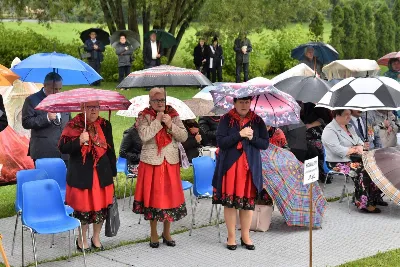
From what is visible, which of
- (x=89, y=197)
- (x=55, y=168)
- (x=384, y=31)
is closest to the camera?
(x=89, y=197)

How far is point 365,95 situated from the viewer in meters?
9.54

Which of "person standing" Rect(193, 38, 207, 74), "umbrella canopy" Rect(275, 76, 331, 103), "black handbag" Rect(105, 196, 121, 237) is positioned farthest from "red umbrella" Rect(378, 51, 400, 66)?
"person standing" Rect(193, 38, 207, 74)

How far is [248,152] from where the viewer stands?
839 centimetres

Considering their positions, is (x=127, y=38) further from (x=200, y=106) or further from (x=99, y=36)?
(x=200, y=106)

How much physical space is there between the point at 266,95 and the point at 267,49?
69.9 ft

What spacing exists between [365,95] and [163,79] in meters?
2.77

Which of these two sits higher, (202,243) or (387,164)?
(387,164)

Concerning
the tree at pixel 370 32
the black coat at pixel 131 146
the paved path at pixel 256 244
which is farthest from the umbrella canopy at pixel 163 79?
the tree at pixel 370 32

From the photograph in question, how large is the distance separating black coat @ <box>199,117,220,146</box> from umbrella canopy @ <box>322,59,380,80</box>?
14.0 ft

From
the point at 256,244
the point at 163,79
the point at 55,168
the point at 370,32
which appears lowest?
the point at 256,244

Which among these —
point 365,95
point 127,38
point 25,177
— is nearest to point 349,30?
point 127,38

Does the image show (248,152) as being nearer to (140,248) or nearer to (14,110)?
(140,248)

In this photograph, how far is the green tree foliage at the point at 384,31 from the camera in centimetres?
3703

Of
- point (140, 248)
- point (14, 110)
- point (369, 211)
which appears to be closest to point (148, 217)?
point (140, 248)
